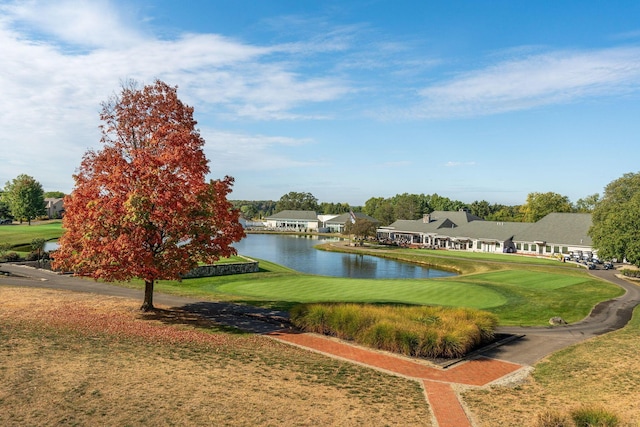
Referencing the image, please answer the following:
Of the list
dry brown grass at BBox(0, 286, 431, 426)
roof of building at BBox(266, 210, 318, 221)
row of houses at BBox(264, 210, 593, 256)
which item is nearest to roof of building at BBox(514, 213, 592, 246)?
row of houses at BBox(264, 210, 593, 256)

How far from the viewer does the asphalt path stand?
19459 mm

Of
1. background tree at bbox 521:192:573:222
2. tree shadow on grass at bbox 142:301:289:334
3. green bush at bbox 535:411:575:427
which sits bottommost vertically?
tree shadow on grass at bbox 142:301:289:334

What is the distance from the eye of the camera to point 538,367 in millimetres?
16875

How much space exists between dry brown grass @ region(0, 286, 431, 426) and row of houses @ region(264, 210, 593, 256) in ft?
214

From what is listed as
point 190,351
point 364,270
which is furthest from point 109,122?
point 364,270

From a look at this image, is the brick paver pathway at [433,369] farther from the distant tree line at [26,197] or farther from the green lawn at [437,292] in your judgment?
the distant tree line at [26,197]

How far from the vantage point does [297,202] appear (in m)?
184

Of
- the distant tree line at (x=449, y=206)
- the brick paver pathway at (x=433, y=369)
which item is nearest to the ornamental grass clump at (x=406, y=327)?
the brick paver pathway at (x=433, y=369)

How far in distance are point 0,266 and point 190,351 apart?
1174 inches

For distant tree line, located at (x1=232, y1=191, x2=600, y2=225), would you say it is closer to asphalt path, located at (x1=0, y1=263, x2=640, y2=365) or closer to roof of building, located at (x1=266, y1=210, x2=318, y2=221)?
roof of building, located at (x1=266, y1=210, x2=318, y2=221)

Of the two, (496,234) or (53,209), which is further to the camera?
(53,209)

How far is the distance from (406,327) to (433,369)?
263cm

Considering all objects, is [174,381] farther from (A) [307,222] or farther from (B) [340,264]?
(A) [307,222]

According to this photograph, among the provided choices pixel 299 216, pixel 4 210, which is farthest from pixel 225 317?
pixel 4 210
